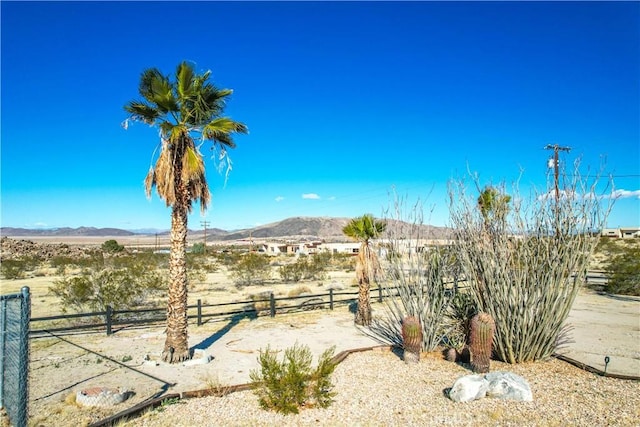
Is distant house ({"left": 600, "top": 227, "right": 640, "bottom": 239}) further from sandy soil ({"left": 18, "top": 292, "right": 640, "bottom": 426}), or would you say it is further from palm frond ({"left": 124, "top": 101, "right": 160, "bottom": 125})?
palm frond ({"left": 124, "top": 101, "right": 160, "bottom": 125})

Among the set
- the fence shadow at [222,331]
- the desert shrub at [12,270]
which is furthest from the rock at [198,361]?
the desert shrub at [12,270]

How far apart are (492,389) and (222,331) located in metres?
8.95

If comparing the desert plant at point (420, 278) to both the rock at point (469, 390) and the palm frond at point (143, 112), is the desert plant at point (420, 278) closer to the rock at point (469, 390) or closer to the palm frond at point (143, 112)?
the rock at point (469, 390)

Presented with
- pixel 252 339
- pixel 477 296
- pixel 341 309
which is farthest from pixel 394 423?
pixel 341 309

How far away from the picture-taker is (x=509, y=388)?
7016mm

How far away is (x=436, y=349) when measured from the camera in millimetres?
10422

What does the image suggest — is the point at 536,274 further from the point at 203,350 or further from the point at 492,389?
the point at 203,350

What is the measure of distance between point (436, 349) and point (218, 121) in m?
7.81

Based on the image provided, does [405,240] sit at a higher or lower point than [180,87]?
lower

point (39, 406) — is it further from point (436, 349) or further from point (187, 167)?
point (436, 349)

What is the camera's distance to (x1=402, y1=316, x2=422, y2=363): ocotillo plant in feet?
30.6

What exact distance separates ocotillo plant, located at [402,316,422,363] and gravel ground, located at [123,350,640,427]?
0.82 metres

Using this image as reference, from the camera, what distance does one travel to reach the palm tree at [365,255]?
1373 centimetres

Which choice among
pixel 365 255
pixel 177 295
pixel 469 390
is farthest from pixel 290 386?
pixel 365 255
